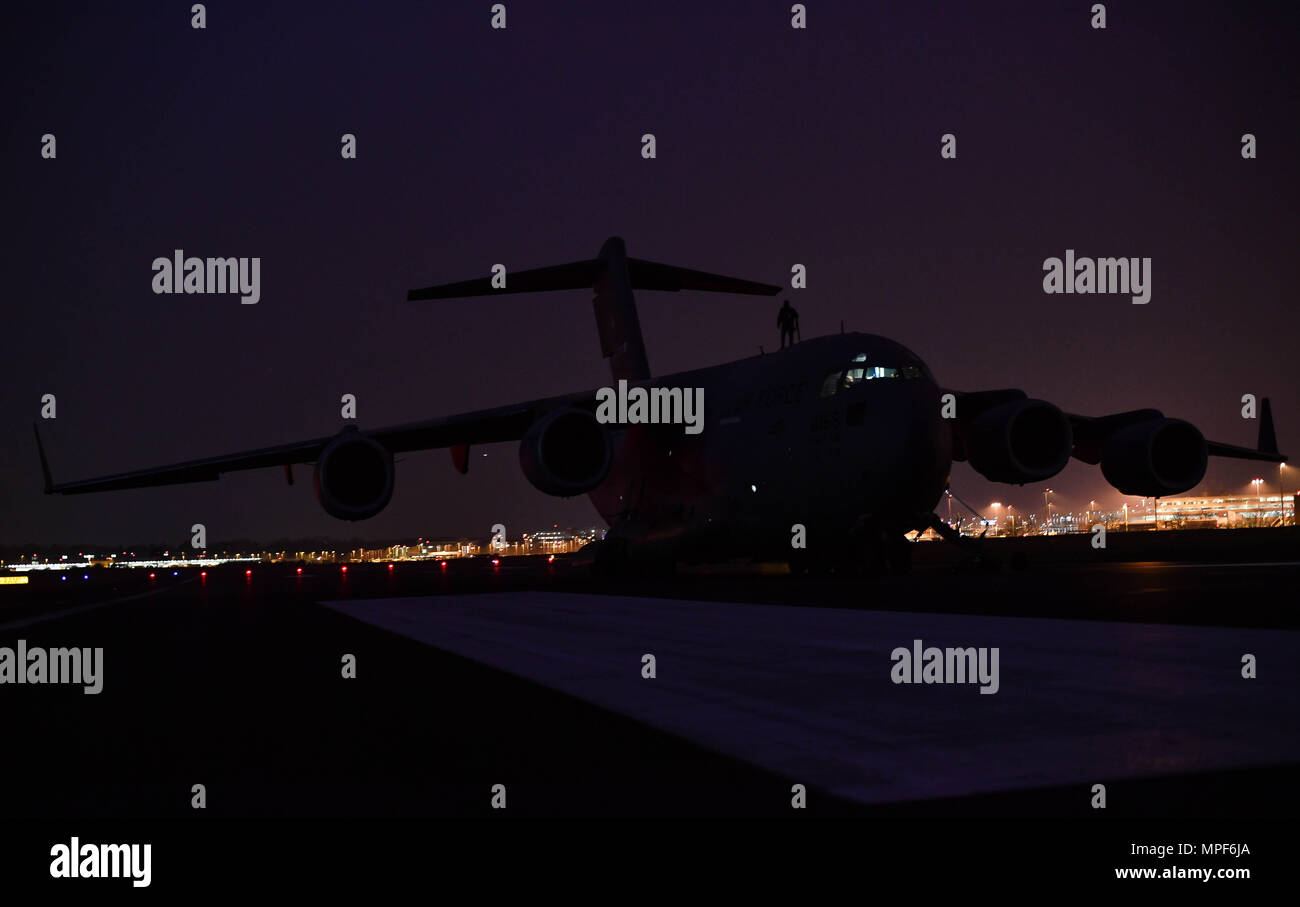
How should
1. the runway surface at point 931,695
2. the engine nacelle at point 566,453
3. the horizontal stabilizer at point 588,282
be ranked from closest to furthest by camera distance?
1. the runway surface at point 931,695
2. the engine nacelle at point 566,453
3. the horizontal stabilizer at point 588,282

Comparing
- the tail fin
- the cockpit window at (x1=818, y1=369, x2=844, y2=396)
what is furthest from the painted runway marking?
the cockpit window at (x1=818, y1=369, x2=844, y2=396)

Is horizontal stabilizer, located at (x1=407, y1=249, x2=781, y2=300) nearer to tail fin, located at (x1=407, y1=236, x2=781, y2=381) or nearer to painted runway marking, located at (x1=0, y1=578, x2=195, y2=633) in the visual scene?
tail fin, located at (x1=407, y1=236, x2=781, y2=381)

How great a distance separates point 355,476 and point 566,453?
16.0 feet

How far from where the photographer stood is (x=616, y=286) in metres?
36.8

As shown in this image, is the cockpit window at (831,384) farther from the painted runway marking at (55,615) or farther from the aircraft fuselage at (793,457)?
the painted runway marking at (55,615)

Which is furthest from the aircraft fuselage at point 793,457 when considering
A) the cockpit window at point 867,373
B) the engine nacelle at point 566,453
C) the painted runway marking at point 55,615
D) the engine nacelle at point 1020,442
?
the painted runway marking at point 55,615

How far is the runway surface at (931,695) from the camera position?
21.4 ft

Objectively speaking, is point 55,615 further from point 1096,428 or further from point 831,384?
point 1096,428

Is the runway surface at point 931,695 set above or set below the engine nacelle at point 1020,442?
below

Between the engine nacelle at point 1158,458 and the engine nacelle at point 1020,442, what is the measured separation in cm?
176

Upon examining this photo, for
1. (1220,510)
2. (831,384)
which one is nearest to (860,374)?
(831,384)

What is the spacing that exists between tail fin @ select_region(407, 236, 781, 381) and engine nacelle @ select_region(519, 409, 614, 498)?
8.10m

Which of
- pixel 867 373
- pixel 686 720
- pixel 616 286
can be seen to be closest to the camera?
pixel 686 720
